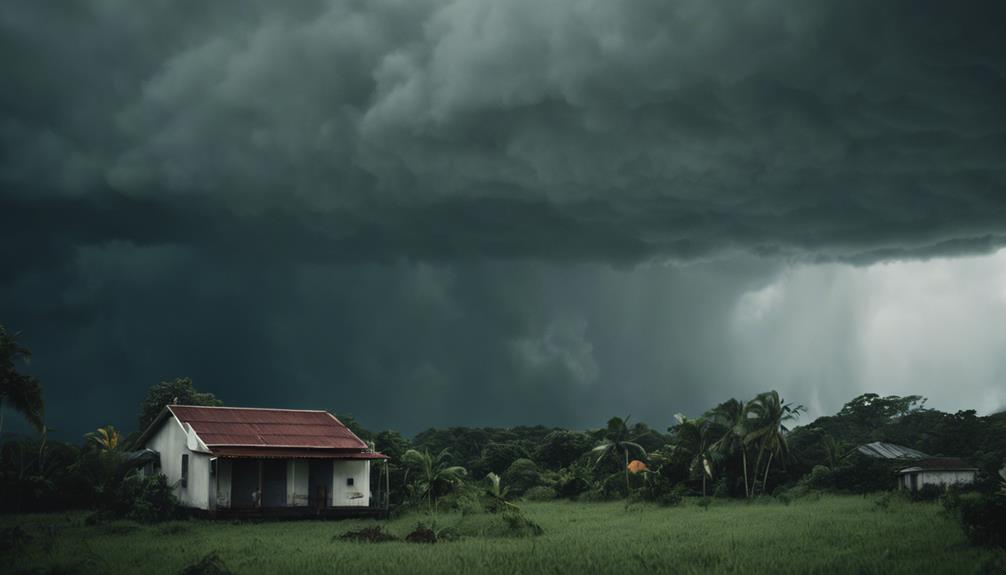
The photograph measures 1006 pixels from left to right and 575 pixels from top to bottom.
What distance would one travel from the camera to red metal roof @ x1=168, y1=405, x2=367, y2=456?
133ft

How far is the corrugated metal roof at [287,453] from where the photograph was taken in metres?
38.7

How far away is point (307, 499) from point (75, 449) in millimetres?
16428

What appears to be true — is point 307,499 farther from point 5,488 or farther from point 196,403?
point 196,403

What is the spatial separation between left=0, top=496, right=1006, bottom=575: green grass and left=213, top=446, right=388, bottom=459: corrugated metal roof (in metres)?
3.46

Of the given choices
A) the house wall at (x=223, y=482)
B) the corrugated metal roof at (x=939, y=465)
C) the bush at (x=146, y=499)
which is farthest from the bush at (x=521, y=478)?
the bush at (x=146, y=499)

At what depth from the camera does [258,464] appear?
134 ft

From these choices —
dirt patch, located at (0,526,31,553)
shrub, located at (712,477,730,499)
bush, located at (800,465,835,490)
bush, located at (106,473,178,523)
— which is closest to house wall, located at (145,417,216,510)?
bush, located at (106,473,178,523)

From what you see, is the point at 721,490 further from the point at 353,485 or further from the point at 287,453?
the point at 287,453

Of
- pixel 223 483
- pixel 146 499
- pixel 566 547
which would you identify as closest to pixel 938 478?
pixel 566 547

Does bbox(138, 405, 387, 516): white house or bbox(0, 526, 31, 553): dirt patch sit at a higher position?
bbox(138, 405, 387, 516): white house

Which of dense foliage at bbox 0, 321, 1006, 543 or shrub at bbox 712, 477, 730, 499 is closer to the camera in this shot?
dense foliage at bbox 0, 321, 1006, 543

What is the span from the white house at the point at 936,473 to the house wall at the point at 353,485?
3027 cm

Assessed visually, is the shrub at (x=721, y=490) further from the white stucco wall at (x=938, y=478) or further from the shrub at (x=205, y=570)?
the shrub at (x=205, y=570)

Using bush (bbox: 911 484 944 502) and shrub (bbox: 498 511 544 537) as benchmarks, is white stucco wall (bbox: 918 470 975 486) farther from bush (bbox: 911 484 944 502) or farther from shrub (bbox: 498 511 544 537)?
shrub (bbox: 498 511 544 537)
